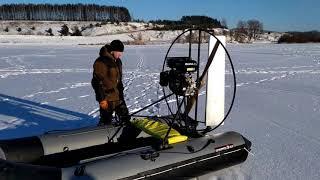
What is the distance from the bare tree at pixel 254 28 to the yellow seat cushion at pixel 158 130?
43284 mm

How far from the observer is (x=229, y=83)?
11078mm

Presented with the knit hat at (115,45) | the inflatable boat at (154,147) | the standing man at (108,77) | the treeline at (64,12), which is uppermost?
the treeline at (64,12)

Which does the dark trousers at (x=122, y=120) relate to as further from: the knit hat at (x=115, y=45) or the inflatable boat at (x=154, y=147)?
the knit hat at (x=115, y=45)

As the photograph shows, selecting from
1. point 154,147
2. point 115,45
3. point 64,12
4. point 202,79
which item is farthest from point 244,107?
point 64,12

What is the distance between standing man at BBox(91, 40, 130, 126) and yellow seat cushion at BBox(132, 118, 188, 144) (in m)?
0.29

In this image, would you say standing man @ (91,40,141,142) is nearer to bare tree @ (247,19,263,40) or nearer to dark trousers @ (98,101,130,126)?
dark trousers @ (98,101,130,126)

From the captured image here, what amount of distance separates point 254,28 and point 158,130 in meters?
50.5

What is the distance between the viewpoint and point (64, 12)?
241 feet

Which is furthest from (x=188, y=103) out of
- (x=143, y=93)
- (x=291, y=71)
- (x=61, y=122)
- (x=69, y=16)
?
(x=69, y=16)

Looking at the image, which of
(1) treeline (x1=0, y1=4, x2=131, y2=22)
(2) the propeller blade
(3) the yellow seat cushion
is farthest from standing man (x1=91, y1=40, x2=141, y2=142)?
(1) treeline (x1=0, y1=4, x2=131, y2=22)

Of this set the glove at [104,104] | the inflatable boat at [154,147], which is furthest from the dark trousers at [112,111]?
the inflatable boat at [154,147]

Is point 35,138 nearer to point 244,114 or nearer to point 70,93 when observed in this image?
point 244,114

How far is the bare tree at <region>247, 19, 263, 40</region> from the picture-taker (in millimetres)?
50009

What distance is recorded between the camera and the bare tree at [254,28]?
50.0m
